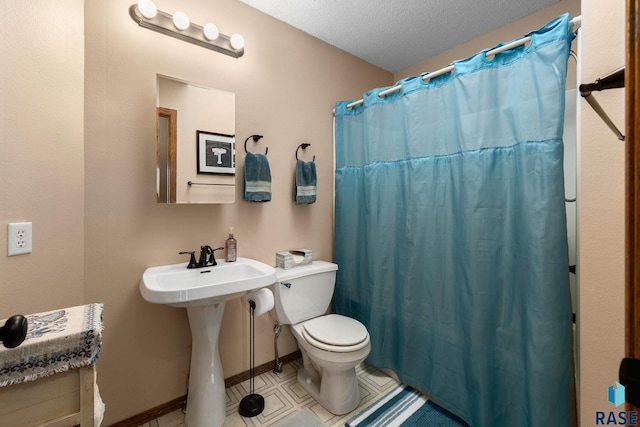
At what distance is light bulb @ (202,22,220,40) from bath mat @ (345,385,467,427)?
2.33 meters

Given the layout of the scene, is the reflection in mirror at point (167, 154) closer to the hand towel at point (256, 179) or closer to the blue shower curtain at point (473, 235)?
the hand towel at point (256, 179)

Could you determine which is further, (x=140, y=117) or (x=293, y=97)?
(x=293, y=97)

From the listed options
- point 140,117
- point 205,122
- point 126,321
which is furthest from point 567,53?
point 126,321

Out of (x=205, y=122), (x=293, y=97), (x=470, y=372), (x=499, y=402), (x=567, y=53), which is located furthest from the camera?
(x=293, y=97)

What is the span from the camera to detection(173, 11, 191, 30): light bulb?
58.7 inches

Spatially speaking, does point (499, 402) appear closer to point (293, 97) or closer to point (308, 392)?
point (308, 392)

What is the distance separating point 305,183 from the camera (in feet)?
6.72

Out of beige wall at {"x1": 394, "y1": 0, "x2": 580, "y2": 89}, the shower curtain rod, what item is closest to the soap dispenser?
the shower curtain rod

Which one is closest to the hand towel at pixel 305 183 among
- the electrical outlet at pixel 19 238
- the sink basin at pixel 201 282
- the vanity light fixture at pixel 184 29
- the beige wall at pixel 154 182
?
the beige wall at pixel 154 182

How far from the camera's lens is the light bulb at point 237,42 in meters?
1.69

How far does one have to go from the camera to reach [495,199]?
1419 mm

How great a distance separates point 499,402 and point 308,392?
1070mm

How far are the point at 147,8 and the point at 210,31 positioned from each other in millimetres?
310

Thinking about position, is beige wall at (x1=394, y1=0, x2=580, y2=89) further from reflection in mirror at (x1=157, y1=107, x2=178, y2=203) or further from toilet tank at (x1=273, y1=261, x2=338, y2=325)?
reflection in mirror at (x1=157, y1=107, x2=178, y2=203)
